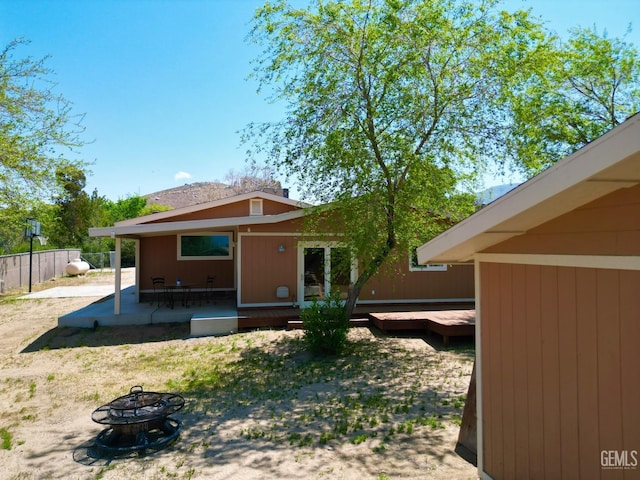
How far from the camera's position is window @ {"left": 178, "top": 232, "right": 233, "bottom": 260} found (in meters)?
13.1

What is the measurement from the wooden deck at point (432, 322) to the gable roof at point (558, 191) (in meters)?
5.97

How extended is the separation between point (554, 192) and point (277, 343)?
24.1 feet

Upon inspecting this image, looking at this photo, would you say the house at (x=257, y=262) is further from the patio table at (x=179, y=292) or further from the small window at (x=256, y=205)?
the patio table at (x=179, y=292)

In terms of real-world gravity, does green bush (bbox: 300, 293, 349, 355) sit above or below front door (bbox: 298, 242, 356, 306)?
below

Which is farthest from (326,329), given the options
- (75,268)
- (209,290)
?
(75,268)

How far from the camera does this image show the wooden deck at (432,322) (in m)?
8.56

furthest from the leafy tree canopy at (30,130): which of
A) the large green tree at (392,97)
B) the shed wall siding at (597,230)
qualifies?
the shed wall siding at (597,230)

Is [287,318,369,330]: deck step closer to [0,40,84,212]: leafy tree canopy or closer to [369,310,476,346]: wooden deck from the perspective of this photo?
[369,310,476,346]: wooden deck

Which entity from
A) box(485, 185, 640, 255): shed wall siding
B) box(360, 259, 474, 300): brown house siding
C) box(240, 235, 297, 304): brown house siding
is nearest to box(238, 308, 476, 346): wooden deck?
box(240, 235, 297, 304): brown house siding

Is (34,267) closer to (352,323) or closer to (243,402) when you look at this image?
(352,323)

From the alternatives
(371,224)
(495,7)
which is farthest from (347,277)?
(495,7)

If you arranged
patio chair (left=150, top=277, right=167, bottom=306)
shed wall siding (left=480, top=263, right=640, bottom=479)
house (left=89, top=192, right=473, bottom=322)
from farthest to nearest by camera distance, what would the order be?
patio chair (left=150, top=277, right=167, bottom=306), house (left=89, top=192, right=473, bottom=322), shed wall siding (left=480, top=263, right=640, bottom=479)
